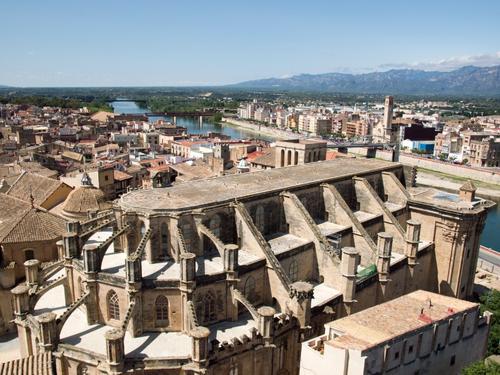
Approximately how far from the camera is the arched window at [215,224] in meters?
28.5

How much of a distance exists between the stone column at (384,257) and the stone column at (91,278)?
18953 mm

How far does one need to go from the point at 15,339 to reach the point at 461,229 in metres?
35.7

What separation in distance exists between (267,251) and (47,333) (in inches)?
516

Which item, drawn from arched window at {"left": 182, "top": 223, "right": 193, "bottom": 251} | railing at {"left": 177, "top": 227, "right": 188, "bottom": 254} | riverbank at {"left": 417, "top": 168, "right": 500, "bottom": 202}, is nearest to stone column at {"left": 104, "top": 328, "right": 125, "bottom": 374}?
railing at {"left": 177, "top": 227, "right": 188, "bottom": 254}

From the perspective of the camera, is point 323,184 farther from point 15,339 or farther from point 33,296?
point 15,339

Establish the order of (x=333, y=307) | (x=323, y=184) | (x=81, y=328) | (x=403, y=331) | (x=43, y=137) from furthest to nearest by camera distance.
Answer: (x=43, y=137), (x=323, y=184), (x=333, y=307), (x=81, y=328), (x=403, y=331)

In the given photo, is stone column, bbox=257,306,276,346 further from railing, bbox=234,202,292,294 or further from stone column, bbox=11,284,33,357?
stone column, bbox=11,284,33,357

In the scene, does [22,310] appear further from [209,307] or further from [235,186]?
[235,186]

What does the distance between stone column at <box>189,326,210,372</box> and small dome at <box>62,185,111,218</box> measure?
77.4ft

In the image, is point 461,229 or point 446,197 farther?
point 446,197

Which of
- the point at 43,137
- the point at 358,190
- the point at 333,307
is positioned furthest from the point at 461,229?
the point at 43,137

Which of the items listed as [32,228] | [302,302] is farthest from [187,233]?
[32,228]

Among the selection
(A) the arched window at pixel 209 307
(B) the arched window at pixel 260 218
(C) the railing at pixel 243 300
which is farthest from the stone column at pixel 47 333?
(B) the arched window at pixel 260 218

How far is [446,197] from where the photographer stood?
40875 mm
